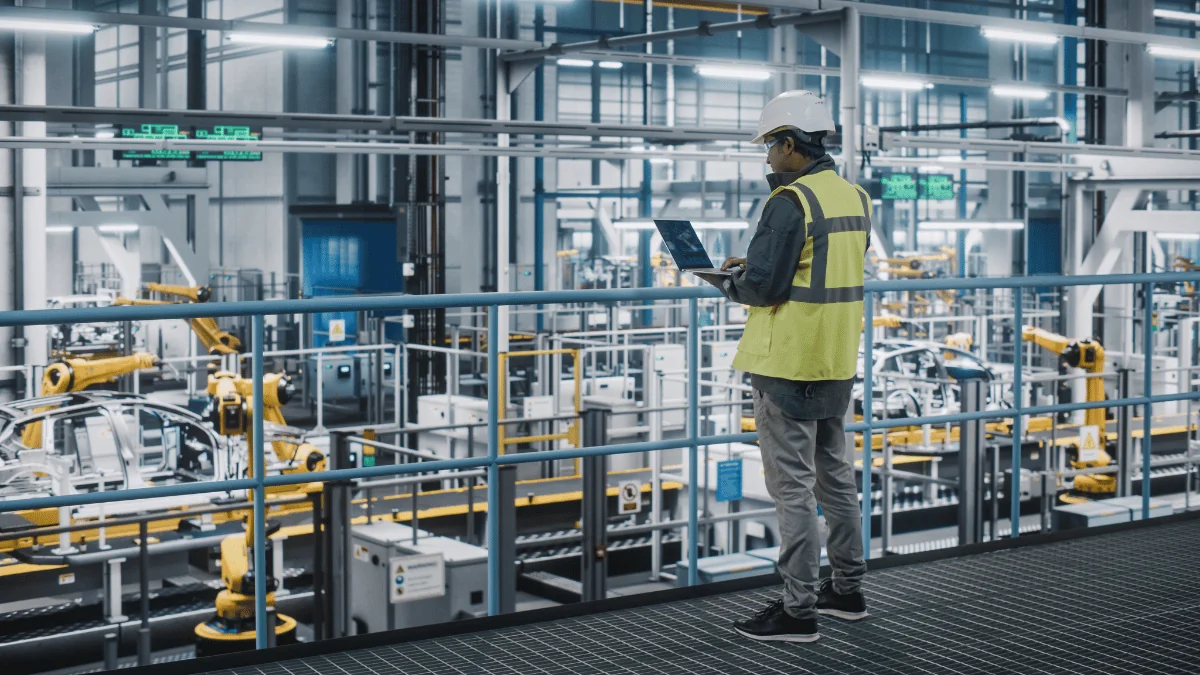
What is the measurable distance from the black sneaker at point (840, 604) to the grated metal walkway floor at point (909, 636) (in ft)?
0.11

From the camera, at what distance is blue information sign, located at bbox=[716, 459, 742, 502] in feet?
26.9

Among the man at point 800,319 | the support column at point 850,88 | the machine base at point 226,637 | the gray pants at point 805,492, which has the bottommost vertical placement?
the machine base at point 226,637

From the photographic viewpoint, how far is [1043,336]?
13.6 metres

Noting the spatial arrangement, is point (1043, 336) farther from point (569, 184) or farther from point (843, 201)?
point (569, 184)

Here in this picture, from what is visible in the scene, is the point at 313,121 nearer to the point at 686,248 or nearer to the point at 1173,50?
the point at 686,248

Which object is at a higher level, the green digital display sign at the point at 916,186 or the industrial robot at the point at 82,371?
the green digital display sign at the point at 916,186

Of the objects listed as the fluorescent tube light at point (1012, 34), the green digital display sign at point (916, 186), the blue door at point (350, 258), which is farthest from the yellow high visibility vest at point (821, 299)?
the green digital display sign at point (916, 186)

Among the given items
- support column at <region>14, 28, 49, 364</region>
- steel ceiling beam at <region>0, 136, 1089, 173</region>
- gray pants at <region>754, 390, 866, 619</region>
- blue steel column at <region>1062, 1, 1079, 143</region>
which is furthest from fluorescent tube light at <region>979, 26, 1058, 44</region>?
support column at <region>14, 28, 49, 364</region>

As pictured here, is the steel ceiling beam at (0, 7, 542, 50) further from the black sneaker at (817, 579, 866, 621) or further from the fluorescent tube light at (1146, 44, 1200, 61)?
the black sneaker at (817, 579, 866, 621)

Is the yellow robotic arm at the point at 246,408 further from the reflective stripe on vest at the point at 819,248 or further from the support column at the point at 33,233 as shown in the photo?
the reflective stripe on vest at the point at 819,248

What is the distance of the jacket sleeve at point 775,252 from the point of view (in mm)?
3611

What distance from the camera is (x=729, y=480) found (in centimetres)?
831

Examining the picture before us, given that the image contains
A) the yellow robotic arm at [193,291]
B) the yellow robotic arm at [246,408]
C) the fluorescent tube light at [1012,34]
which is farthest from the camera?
the yellow robotic arm at [193,291]

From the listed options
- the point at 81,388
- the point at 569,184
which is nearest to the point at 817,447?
the point at 81,388
